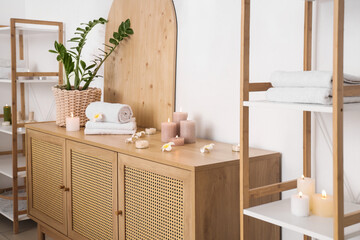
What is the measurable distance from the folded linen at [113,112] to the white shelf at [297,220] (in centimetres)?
110

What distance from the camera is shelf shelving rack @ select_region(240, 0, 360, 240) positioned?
120cm

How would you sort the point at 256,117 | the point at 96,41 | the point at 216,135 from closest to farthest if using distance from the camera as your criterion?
the point at 256,117 → the point at 216,135 → the point at 96,41

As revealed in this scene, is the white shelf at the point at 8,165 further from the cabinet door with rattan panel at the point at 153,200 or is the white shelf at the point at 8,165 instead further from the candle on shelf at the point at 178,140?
the candle on shelf at the point at 178,140

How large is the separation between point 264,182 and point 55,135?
1263 mm

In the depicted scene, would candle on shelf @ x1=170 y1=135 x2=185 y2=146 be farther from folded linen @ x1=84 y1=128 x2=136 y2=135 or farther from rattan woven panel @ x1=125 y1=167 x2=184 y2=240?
folded linen @ x1=84 y1=128 x2=136 y2=135

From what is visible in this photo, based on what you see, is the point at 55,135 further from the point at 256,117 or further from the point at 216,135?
the point at 256,117

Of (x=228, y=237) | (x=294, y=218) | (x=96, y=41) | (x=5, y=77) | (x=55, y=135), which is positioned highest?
(x=96, y=41)

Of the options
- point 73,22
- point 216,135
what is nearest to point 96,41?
point 73,22

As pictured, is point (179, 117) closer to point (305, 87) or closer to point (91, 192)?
point (91, 192)

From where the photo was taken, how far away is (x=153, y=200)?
186cm

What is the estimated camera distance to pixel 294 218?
4.78 feet

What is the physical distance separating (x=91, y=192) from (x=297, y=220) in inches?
46.3

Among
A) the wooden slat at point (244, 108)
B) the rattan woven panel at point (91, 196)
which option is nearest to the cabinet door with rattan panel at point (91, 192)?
the rattan woven panel at point (91, 196)

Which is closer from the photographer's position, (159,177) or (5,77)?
(159,177)
